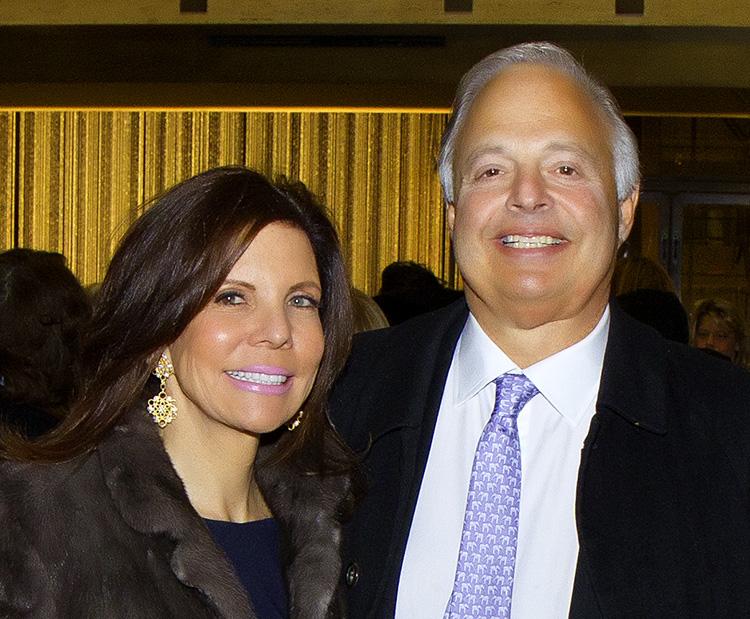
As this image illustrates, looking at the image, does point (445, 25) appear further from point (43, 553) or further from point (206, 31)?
point (43, 553)

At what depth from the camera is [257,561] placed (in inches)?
86.7

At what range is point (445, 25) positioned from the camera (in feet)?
20.1

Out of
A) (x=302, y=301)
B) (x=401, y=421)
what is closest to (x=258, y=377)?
(x=302, y=301)

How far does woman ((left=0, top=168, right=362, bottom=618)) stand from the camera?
195 centimetres

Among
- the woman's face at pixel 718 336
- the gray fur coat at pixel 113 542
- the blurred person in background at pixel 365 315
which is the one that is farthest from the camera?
the woman's face at pixel 718 336

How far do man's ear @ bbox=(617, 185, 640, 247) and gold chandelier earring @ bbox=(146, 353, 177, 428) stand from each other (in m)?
0.85

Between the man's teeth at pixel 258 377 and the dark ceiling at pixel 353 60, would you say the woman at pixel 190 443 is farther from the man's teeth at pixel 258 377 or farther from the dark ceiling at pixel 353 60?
the dark ceiling at pixel 353 60

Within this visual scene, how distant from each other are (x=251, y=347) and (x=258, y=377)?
0.19 feet

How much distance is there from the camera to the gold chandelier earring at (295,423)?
7.88 ft

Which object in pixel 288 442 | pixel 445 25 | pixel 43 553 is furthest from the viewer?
pixel 445 25

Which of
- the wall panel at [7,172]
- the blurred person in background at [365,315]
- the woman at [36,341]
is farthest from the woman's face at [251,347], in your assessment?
the wall panel at [7,172]

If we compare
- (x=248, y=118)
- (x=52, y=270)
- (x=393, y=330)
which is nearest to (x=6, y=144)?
(x=248, y=118)

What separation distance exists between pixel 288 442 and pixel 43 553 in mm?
607

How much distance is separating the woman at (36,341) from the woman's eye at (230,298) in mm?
1226
